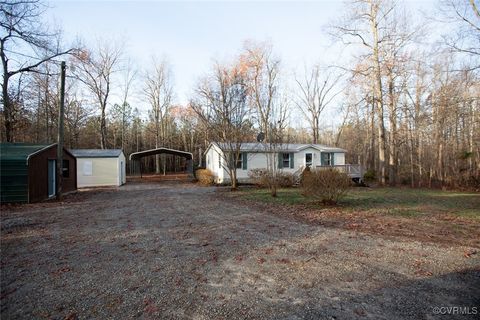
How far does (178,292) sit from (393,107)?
21651mm

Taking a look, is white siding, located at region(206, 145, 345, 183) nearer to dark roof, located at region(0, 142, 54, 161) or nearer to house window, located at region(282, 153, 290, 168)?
house window, located at region(282, 153, 290, 168)

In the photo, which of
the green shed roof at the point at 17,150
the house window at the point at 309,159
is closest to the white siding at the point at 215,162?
the house window at the point at 309,159

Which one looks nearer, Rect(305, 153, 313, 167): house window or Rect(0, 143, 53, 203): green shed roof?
Rect(0, 143, 53, 203): green shed roof

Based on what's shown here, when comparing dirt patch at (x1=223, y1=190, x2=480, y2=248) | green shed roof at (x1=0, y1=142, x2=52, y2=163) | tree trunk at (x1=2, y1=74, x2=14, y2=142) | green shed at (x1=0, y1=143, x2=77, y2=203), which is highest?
tree trunk at (x1=2, y1=74, x2=14, y2=142)

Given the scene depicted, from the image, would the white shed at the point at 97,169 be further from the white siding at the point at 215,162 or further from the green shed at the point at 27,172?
the white siding at the point at 215,162

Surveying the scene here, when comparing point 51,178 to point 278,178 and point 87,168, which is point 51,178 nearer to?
point 87,168

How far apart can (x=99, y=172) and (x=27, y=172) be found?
9.62 meters

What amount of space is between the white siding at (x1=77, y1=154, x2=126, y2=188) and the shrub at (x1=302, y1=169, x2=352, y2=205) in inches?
673

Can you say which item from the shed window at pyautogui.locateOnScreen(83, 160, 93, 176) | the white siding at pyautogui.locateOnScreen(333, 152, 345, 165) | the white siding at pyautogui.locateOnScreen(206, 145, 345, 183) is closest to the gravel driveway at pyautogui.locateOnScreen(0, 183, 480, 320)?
the white siding at pyautogui.locateOnScreen(206, 145, 345, 183)

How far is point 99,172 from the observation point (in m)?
21.1

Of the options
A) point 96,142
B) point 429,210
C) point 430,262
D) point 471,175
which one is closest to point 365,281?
point 430,262

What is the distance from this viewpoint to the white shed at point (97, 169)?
2064 centimetres

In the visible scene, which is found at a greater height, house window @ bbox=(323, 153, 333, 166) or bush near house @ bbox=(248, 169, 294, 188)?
house window @ bbox=(323, 153, 333, 166)

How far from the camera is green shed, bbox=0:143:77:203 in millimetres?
11367
